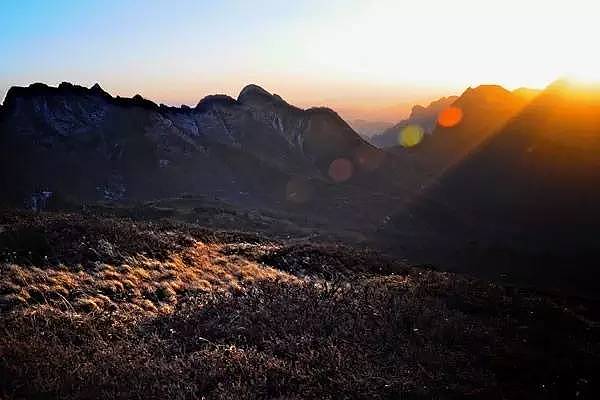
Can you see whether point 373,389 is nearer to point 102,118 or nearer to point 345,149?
point 102,118

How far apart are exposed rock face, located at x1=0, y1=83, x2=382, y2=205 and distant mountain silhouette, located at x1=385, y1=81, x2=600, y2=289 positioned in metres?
47.7

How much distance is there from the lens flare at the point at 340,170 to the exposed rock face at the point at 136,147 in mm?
3159

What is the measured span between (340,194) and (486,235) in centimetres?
4415

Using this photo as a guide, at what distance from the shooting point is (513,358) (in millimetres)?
12383

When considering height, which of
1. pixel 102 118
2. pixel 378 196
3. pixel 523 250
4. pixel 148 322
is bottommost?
pixel 523 250

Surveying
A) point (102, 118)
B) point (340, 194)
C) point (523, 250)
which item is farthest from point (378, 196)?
point (102, 118)

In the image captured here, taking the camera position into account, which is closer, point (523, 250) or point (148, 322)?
point (148, 322)

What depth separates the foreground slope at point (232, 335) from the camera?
8.07 m

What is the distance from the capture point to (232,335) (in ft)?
35.9

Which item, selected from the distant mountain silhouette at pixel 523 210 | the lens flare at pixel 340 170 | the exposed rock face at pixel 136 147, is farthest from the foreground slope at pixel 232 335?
the lens flare at pixel 340 170

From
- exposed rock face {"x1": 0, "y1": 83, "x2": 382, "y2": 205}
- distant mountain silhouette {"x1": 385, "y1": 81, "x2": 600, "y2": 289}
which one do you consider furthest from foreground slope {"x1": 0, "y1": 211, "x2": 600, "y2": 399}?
exposed rock face {"x1": 0, "y1": 83, "x2": 382, "y2": 205}

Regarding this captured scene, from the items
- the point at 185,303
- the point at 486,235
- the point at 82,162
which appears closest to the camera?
the point at 185,303

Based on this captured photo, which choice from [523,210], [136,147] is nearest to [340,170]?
[523,210]

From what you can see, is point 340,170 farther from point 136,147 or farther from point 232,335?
point 232,335
